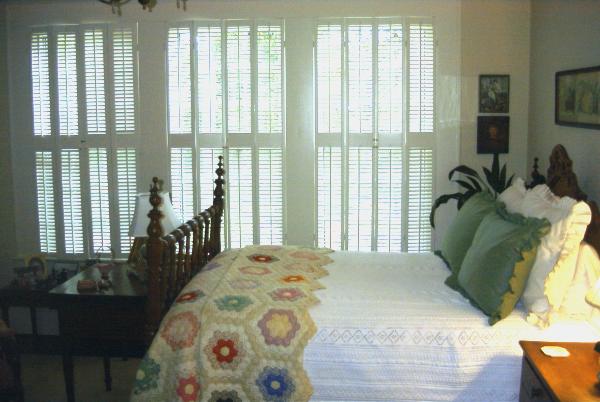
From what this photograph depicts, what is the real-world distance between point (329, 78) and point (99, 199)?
1.87 meters

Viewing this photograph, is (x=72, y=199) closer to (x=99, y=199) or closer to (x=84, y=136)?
(x=99, y=199)

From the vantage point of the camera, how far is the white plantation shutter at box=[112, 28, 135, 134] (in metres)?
4.60

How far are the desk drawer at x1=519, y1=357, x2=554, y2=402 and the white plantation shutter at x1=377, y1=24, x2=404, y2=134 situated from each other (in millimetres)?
2419

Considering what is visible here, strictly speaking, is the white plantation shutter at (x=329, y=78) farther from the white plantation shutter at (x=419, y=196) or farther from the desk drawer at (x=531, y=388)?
the desk drawer at (x=531, y=388)

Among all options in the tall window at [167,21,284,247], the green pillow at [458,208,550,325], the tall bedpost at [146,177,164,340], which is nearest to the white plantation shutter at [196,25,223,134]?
the tall window at [167,21,284,247]

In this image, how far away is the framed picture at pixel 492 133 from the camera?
14.8 ft

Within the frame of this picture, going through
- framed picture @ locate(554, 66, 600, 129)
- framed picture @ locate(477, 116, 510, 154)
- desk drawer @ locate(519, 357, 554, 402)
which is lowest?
desk drawer @ locate(519, 357, 554, 402)

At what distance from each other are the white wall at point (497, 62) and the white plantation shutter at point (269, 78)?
1.27 m

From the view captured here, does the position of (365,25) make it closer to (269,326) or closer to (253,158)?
(253,158)

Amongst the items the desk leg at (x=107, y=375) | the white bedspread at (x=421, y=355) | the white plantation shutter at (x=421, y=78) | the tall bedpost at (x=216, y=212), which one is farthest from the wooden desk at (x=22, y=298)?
the white plantation shutter at (x=421, y=78)

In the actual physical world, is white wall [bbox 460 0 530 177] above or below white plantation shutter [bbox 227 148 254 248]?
above

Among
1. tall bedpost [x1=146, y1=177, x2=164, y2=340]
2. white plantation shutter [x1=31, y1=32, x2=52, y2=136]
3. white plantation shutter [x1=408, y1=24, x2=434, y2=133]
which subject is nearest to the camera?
tall bedpost [x1=146, y1=177, x2=164, y2=340]

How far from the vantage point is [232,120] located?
4.61 m

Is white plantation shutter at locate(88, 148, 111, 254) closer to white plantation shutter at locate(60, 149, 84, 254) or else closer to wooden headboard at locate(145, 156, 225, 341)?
white plantation shutter at locate(60, 149, 84, 254)
